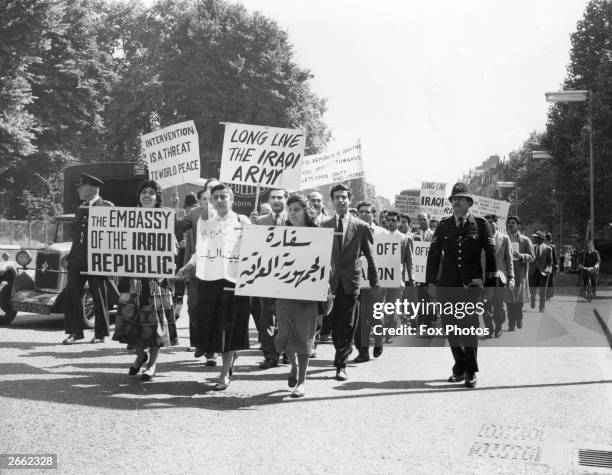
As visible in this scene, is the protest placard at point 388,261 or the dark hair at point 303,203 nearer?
the dark hair at point 303,203

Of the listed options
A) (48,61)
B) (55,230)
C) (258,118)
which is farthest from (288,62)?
(55,230)

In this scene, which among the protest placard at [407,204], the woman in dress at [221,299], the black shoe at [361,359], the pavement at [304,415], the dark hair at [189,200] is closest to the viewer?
the pavement at [304,415]

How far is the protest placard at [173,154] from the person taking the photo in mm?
14688

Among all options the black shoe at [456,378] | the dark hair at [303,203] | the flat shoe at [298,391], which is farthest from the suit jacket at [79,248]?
the black shoe at [456,378]

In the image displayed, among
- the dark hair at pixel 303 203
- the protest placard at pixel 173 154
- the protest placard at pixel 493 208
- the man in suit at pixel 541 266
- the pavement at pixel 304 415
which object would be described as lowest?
the pavement at pixel 304 415

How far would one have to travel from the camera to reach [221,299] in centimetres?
809

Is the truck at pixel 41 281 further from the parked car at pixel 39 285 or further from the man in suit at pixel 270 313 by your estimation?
the man in suit at pixel 270 313

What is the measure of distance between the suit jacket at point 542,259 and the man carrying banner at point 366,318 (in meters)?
7.21

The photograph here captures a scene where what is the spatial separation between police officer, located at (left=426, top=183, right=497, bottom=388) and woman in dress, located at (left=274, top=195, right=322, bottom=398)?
1534 mm

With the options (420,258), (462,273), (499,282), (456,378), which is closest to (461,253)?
(462,273)

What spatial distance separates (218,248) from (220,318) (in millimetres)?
664

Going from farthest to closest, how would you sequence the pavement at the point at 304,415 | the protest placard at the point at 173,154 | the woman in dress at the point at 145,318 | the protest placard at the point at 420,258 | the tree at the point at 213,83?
the tree at the point at 213,83 < the protest placard at the point at 173,154 < the protest placard at the point at 420,258 < the woman in dress at the point at 145,318 < the pavement at the point at 304,415

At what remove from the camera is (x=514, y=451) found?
19.3 feet

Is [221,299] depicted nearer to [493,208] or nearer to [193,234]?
[193,234]
